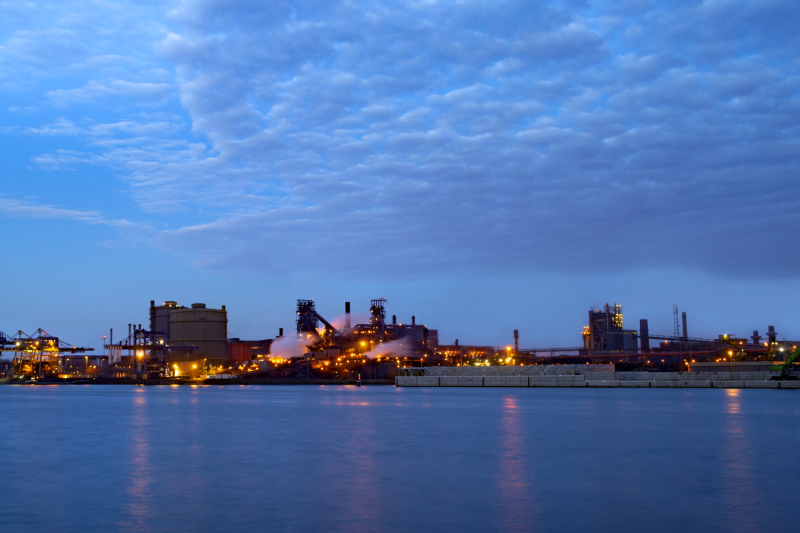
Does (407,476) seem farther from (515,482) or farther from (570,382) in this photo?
(570,382)

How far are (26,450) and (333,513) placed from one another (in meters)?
24.5

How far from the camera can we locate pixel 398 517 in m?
18.7

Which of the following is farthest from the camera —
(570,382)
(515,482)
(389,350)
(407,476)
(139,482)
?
(389,350)

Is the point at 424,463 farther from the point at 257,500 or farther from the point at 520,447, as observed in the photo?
the point at 257,500

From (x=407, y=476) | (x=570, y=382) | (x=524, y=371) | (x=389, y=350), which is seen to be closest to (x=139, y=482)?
(x=407, y=476)

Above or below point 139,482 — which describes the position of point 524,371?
below

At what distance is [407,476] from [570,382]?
101 meters

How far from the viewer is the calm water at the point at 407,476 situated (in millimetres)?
18516

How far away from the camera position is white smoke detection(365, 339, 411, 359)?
188625mm

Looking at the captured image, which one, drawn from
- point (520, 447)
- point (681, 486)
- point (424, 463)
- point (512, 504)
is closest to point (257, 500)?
point (512, 504)

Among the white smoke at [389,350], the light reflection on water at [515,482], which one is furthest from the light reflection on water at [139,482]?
the white smoke at [389,350]

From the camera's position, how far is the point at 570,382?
122500 millimetres

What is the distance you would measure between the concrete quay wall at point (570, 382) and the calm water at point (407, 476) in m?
68.8

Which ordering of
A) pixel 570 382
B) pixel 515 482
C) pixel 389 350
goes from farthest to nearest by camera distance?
1. pixel 389 350
2. pixel 570 382
3. pixel 515 482
